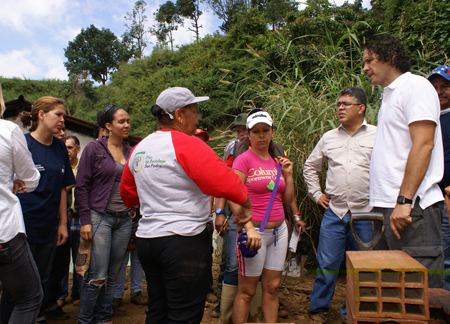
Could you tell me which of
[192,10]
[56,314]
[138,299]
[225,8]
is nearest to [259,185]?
[138,299]

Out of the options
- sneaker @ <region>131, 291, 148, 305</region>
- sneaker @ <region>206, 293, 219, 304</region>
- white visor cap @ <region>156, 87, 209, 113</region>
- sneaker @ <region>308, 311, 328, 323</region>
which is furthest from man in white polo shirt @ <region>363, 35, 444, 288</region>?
Answer: sneaker @ <region>131, 291, 148, 305</region>

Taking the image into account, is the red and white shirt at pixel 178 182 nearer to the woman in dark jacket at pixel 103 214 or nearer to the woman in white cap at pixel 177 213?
the woman in white cap at pixel 177 213

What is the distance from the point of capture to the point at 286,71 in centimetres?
464

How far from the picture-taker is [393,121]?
1.78m

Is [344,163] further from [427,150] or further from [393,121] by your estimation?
[427,150]

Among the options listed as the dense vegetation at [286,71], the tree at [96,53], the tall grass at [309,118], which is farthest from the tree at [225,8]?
the tall grass at [309,118]

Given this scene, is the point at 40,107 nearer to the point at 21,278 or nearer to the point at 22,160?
the point at 22,160

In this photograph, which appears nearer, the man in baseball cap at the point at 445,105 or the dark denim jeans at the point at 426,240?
the dark denim jeans at the point at 426,240

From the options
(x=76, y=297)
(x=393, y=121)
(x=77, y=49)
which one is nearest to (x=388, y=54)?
(x=393, y=121)

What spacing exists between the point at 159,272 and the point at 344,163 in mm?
1911

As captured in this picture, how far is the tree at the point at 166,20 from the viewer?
4709 cm

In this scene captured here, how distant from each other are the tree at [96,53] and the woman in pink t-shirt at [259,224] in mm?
48024

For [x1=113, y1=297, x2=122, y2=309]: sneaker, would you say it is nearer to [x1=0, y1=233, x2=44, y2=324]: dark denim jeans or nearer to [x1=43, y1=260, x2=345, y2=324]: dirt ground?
[x1=43, y1=260, x2=345, y2=324]: dirt ground

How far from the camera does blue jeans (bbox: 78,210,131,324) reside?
2643 mm
